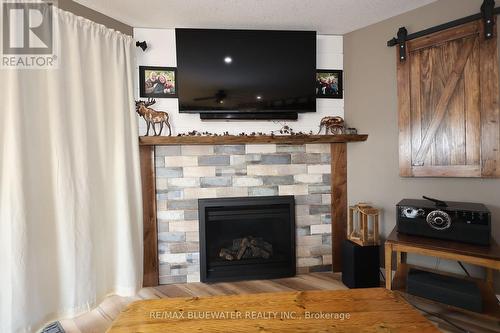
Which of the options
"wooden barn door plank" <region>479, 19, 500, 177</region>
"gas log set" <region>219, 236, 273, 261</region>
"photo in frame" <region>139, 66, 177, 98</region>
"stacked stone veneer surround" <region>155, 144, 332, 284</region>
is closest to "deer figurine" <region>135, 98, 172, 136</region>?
"photo in frame" <region>139, 66, 177, 98</region>

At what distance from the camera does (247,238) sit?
2.49 meters

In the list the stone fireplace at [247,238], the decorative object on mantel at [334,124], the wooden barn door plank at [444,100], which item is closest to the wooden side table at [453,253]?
the wooden barn door plank at [444,100]

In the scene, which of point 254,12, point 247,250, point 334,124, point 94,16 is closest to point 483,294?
point 334,124

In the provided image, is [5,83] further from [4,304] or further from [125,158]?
[4,304]

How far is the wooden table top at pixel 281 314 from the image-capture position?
101cm

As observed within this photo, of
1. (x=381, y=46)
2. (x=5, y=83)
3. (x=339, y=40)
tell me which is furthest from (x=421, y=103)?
(x=5, y=83)

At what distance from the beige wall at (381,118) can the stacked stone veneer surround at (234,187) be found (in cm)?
33

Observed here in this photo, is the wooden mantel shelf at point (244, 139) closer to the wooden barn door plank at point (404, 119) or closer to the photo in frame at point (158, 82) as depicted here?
the wooden barn door plank at point (404, 119)

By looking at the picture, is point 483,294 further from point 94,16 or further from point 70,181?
point 94,16

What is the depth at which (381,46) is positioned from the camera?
7.27 ft

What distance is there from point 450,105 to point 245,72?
1617 millimetres

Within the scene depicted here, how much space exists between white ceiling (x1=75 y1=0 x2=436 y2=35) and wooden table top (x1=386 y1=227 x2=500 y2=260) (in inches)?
69.8

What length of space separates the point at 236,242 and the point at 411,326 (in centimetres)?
168

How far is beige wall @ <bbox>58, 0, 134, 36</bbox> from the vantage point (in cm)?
179
